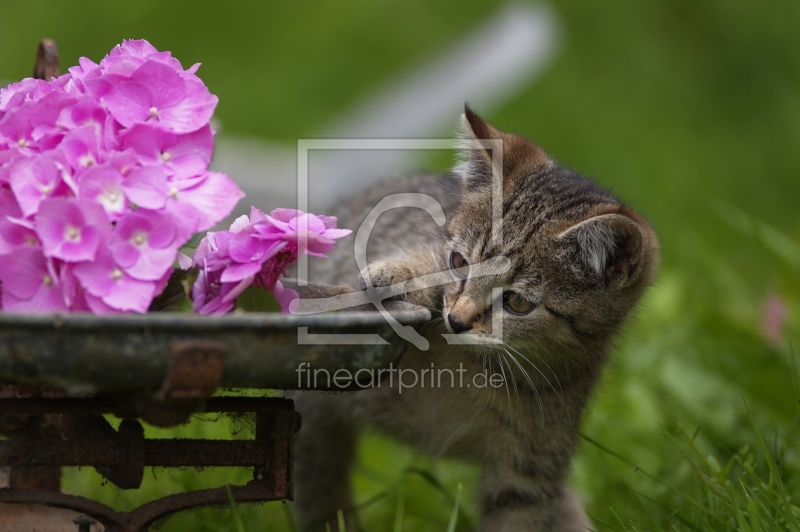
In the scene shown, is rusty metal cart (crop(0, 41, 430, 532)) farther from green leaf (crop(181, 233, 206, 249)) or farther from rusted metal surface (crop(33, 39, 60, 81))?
rusted metal surface (crop(33, 39, 60, 81))

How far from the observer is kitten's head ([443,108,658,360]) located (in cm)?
197

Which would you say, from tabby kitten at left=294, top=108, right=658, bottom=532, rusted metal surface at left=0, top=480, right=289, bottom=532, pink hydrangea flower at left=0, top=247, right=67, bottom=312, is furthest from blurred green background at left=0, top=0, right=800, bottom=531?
A: pink hydrangea flower at left=0, top=247, right=67, bottom=312

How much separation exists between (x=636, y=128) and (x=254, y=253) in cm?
567

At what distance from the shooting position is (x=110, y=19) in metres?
6.88

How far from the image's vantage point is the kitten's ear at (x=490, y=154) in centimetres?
223

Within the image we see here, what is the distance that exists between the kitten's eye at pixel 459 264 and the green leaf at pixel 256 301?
682 mm

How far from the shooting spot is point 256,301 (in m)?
1.49

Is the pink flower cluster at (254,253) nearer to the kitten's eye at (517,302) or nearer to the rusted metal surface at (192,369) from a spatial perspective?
the rusted metal surface at (192,369)

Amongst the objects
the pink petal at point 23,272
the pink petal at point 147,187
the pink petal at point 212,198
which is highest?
the pink petal at point 147,187

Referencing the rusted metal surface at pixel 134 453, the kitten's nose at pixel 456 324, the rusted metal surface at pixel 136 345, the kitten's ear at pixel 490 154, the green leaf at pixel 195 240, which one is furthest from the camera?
the kitten's ear at pixel 490 154

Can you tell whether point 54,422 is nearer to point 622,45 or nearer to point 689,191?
point 689,191

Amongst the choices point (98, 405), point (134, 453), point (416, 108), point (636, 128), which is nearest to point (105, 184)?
point (98, 405)

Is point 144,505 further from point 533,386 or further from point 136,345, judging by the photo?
point 533,386

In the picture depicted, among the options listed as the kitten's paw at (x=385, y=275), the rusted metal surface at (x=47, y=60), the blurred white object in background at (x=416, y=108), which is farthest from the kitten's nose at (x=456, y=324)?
the blurred white object in background at (x=416, y=108)
